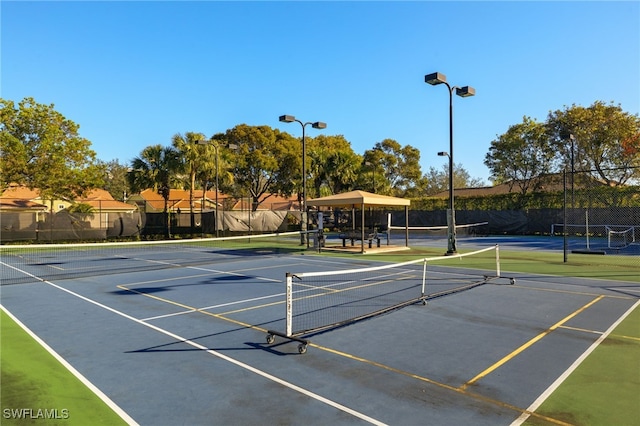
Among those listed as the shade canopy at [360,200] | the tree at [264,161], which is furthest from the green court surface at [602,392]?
the tree at [264,161]

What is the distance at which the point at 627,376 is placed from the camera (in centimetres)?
496

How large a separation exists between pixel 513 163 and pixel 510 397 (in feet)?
139

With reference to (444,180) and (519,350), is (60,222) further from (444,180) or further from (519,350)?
(444,180)

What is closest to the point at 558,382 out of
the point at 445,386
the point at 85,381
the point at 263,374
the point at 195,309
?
the point at 445,386

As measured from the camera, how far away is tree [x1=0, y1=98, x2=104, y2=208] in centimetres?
Answer: 2853

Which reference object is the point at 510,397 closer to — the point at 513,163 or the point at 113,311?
the point at 113,311

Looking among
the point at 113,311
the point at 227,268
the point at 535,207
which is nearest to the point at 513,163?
the point at 535,207

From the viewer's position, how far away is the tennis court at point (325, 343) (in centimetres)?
431

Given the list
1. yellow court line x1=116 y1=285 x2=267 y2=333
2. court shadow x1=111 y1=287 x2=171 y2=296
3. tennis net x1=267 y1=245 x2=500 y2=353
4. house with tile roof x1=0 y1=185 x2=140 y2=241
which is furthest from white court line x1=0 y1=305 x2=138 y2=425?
house with tile roof x1=0 y1=185 x2=140 y2=241

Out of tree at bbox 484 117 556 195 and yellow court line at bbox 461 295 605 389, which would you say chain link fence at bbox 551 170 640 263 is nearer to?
tree at bbox 484 117 556 195

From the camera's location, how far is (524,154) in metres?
41.7

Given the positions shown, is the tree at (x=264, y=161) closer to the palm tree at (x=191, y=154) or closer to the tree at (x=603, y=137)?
the palm tree at (x=191, y=154)

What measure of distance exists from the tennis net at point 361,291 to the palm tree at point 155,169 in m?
25.3

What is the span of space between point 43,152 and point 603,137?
1737 inches
